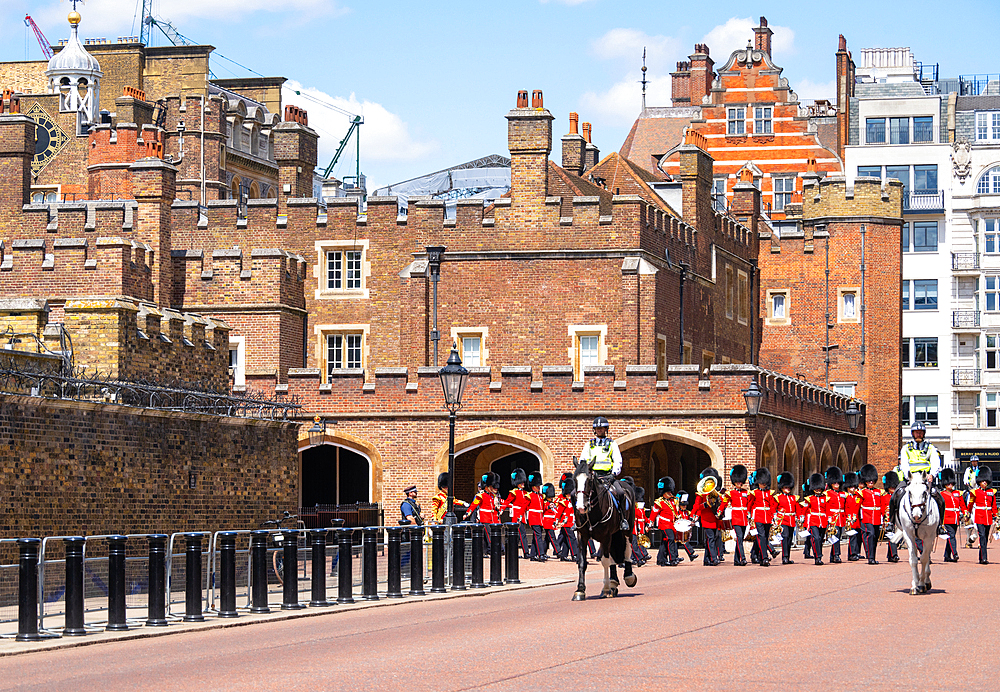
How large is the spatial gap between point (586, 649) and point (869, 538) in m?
16.2

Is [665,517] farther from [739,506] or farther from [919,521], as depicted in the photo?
[919,521]

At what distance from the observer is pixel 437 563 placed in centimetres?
2173

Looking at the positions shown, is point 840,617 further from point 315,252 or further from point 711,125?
point 711,125

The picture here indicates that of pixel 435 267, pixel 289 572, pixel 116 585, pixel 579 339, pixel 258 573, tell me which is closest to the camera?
pixel 116 585

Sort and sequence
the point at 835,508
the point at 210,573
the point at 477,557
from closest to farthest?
the point at 210,573
the point at 477,557
the point at 835,508

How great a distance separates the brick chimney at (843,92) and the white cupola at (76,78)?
3164 cm

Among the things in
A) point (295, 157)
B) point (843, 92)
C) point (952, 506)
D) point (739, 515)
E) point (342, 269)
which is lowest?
point (739, 515)

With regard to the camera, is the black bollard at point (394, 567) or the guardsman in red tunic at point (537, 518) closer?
the black bollard at point (394, 567)

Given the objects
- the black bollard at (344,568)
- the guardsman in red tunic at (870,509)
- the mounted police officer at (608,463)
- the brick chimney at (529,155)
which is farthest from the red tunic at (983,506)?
the brick chimney at (529,155)

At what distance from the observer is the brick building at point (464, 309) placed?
3775cm

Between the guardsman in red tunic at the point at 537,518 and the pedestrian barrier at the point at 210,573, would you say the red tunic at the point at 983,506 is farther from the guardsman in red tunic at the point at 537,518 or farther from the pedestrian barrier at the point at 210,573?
the pedestrian barrier at the point at 210,573

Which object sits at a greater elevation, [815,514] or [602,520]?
[602,520]

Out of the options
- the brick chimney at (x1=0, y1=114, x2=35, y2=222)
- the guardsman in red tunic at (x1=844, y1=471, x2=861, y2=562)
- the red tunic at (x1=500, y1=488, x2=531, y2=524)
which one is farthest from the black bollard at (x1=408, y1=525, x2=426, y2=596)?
the brick chimney at (x1=0, y1=114, x2=35, y2=222)

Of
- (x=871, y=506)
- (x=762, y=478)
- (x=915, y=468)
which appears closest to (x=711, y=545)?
(x=762, y=478)
